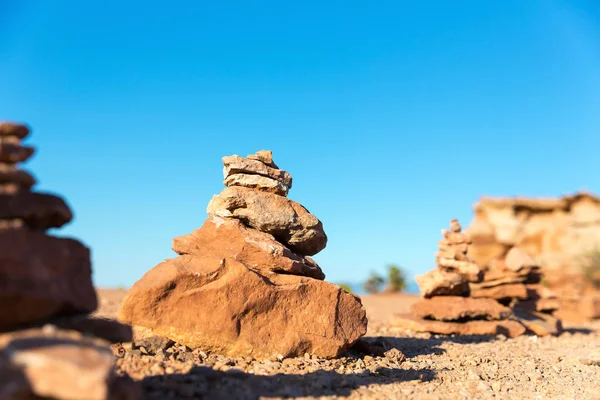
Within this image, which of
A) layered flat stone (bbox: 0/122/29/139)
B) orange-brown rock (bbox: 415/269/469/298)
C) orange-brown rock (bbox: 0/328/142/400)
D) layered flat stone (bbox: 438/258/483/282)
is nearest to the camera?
orange-brown rock (bbox: 0/328/142/400)

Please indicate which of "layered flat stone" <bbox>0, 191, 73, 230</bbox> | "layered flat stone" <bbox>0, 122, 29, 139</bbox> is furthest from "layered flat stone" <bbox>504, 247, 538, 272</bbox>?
"layered flat stone" <bbox>0, 122, 29, 139</bbox>

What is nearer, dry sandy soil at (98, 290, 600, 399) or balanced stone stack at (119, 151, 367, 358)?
dry sandy soil at (98, 290, 600, 399)

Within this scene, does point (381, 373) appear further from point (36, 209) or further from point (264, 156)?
point (36, 209)

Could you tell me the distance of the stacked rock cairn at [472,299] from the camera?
14.6 metres

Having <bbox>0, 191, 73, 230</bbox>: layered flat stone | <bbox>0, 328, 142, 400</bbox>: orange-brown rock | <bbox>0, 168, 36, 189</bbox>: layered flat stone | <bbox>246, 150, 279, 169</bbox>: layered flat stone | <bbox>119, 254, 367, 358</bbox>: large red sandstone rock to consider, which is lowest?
<bbox>0, 328, 142, 400</bbox>: orange-brown rock

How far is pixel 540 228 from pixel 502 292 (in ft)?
90.7

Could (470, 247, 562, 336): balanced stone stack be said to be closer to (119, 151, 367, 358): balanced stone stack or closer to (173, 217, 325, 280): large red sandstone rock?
(119, 151, 367, 358): balanced stone stack

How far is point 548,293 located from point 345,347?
42.7ft

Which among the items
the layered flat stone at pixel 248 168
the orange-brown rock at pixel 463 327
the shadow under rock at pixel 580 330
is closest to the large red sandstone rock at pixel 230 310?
the layered flat stone at pixel 248 168

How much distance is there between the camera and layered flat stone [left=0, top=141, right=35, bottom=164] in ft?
17.3

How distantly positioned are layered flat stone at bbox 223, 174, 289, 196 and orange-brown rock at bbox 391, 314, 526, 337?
282 inches

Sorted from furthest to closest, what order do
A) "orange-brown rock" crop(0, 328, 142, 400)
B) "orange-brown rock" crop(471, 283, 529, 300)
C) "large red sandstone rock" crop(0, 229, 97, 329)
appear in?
"orange-brown rock" crop(471, 283, 529, 300), "large red sandstone rock" crop(0, 229, 97, 329), "orange-brown rock" crop(0, 328, 142, 400)

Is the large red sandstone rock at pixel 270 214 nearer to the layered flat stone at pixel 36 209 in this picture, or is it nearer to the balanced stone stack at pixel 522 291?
the layered flat stone at pixel 36 209

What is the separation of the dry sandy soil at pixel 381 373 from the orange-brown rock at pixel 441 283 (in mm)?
2752
